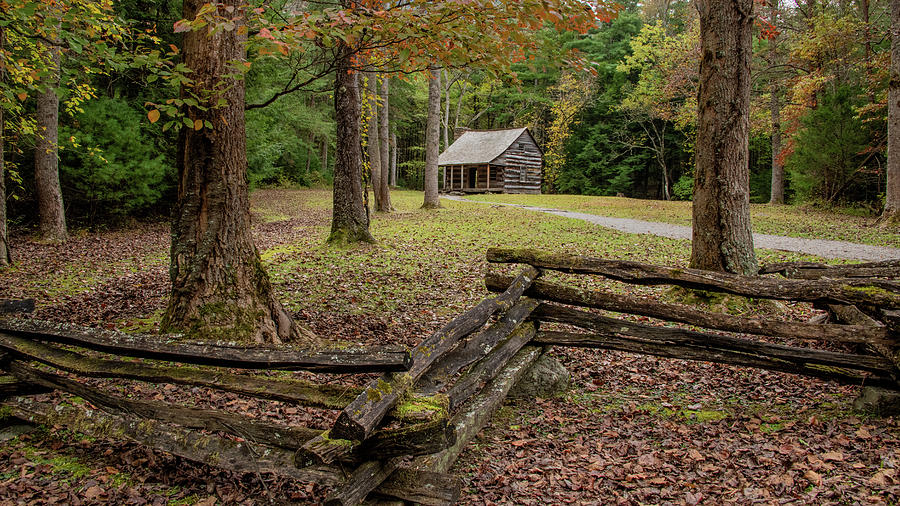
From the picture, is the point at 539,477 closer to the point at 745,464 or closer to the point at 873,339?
the point at 745,464

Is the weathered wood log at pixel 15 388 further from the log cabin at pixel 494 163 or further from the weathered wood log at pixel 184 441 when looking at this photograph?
the log cabin at pixel 494 163

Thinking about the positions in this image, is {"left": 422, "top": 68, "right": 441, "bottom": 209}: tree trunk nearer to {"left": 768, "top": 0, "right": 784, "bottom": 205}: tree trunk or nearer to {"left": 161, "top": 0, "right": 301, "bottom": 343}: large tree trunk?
{"left": 161, "top": 0, "right": 301, "bottom": 343}: large tree trunk

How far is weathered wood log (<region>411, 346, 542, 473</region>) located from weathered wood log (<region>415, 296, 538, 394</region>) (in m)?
0.30

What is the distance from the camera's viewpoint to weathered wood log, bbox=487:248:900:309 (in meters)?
3.89

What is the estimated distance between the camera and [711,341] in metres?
4.26

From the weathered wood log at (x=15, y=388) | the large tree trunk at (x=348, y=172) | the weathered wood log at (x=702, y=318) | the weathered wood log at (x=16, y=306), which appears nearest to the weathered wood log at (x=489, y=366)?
the weathered wood log at (x=702, y=318)

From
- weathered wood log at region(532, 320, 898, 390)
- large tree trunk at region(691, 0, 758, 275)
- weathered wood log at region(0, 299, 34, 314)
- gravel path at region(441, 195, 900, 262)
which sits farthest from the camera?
gravel path at region(441, 195, 900, 262)

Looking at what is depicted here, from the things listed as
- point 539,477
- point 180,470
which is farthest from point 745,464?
point 180,470

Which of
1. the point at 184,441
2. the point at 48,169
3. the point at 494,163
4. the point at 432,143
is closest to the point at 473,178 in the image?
the point at 494,163

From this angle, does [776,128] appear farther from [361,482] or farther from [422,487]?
[361,482]

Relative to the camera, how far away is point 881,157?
18.4m

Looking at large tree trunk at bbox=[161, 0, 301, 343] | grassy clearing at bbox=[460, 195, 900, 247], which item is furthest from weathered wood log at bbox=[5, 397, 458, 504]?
grassy clearing at bbox=[460, 195, 900, 247]

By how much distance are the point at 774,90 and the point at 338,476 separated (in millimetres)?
28384

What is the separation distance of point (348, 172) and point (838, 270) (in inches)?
328
